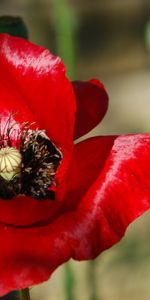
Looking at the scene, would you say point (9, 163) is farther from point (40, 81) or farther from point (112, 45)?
point (112, 45)

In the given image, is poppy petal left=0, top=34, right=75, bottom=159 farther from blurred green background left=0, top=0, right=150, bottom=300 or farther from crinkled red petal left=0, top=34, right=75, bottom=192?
blurred green background left=0, top=0, right=150, bottom=300

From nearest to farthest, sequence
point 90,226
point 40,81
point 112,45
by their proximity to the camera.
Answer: point 90,226
point 40,81
point 112,45

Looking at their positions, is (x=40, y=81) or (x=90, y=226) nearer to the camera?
(x=90, y=226)

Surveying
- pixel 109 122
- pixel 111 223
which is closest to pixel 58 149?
pixel 111 223

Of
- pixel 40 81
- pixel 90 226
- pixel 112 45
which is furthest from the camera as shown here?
pixel 112 45

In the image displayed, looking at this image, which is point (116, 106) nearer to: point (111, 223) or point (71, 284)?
point (71, 284)

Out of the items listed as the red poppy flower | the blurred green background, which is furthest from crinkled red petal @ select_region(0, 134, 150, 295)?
the blurred green background

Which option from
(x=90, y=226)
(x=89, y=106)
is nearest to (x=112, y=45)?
(x=89, y=106)
